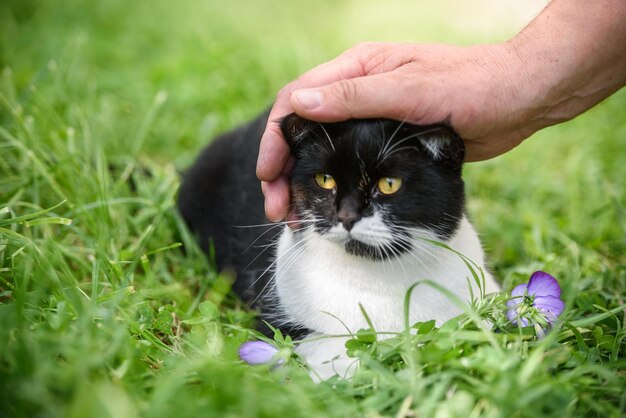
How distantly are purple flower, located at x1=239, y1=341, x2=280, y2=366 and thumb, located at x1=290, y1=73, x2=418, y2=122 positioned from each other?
0.64 meters

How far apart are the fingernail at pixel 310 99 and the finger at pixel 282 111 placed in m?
0.22

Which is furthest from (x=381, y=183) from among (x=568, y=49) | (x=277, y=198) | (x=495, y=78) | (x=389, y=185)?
(x=568, y=49)

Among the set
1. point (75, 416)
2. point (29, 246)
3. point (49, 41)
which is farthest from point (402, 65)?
point (49, 41)

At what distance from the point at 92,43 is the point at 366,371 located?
464 centimetres

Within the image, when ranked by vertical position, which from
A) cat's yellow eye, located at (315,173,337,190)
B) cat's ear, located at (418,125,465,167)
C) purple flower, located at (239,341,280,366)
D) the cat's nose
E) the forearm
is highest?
the forearm

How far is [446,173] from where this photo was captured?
166 centimetres

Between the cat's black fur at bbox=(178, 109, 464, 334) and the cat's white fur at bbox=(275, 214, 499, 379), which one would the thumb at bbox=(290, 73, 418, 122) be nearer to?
the cat's black fur at bbox=(178, 109, 464, 334)

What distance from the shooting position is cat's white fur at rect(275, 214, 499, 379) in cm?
165

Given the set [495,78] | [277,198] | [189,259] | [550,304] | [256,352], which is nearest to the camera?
[256,352]

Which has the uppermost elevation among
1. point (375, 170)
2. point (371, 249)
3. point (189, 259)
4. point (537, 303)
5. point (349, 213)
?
point (375, 170)

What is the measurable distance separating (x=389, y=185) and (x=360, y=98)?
0.25 meters

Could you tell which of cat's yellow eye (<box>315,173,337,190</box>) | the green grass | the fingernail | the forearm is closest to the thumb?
the fingernail

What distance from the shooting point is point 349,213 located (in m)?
1.52

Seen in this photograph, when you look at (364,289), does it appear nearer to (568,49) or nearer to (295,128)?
(295,128)
